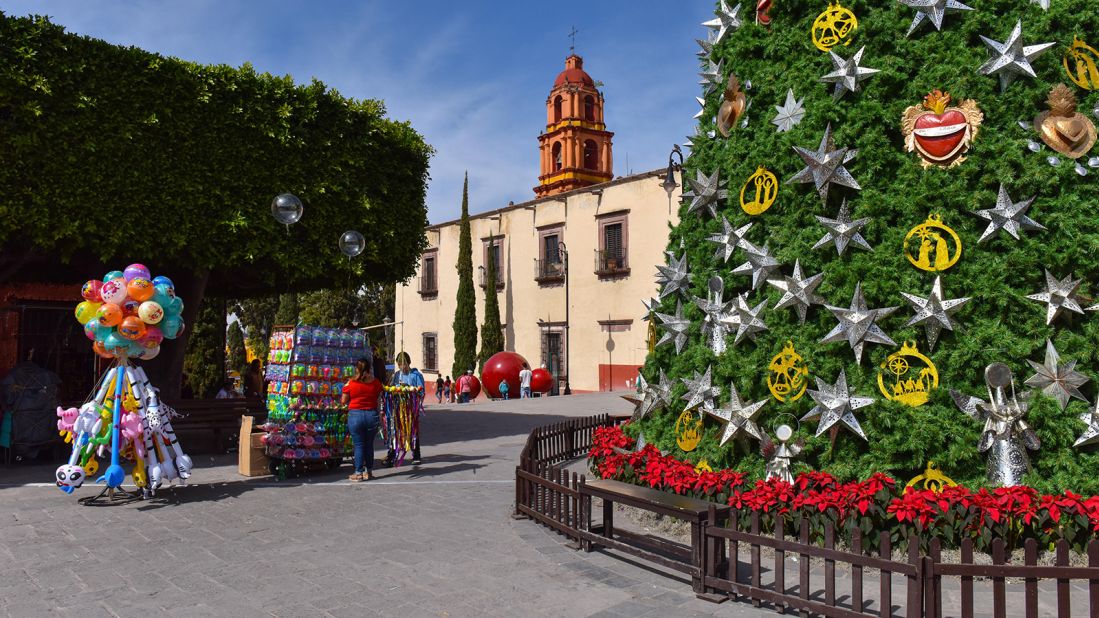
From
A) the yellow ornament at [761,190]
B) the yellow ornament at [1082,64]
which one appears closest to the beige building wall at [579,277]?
the yellow ornament at [761,190]

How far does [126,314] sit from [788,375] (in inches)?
292

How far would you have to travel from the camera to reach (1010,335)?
606 centimetres

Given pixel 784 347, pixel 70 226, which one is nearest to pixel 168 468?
pixel 70 226

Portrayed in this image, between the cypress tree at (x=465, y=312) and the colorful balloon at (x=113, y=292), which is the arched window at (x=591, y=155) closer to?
the cypress tree at (x=465, y=312)

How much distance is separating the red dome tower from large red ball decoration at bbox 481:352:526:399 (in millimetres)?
15985

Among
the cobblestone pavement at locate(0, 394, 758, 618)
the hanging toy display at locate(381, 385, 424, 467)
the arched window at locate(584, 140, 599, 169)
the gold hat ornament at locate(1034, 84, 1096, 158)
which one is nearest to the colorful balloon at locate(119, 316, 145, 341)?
the cobblestone pavement at locate(0, 394, 758, 618)

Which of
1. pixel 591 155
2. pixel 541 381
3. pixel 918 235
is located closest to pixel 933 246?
pixel 918 235

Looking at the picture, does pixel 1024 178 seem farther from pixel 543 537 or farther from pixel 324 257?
pixel 324 257

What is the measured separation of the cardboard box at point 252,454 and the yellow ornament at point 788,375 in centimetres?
708

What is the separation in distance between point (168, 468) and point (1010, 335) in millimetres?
8749

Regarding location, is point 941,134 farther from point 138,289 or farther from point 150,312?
point 138,289

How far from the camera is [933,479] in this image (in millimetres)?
5996

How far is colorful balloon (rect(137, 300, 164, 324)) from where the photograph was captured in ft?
28.5

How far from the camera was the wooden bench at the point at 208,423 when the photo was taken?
12.6 m
